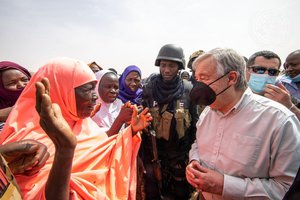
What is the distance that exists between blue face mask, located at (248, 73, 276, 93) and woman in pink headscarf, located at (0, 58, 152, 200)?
1.36 m

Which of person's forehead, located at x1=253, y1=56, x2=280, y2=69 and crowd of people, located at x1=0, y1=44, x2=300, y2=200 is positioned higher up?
person's forehead, located at x1=253, y1=56, x2=280, y2=69

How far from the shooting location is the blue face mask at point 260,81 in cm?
241

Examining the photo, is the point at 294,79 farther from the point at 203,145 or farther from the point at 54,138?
the point at 54,138

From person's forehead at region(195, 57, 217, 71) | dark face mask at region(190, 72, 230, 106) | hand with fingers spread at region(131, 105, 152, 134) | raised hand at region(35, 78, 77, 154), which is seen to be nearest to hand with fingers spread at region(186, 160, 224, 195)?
dark face mask at region(190, 72, 230, 106)

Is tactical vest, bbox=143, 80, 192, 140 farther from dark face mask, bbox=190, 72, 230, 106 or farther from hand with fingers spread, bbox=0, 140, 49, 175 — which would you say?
hand with fingers spread, bbox=0, 140, 49, 175

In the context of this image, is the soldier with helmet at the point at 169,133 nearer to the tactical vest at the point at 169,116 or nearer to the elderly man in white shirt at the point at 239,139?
the tactical vest at the point at 169,116

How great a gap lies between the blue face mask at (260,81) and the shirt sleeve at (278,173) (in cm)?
92

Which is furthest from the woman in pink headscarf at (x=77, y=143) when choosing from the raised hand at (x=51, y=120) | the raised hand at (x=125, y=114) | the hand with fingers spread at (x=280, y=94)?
the hand with fingers spread at (x=280, y=94)

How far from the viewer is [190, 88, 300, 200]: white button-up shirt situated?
155 cm

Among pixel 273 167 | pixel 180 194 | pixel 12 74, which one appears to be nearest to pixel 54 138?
pixel 273 167

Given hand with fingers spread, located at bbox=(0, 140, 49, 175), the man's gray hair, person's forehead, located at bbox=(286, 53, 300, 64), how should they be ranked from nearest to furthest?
hand with fingers spread, located at bbox=(0, 140, 49, 175) < the man's gray hair < person's forehead, located at bbox=(286, 53, 300, 64)

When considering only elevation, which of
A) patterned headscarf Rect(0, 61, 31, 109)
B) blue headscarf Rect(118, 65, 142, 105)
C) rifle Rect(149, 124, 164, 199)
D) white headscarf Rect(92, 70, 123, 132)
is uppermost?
patterned headscarf Rect(0, 61, 31, 109)

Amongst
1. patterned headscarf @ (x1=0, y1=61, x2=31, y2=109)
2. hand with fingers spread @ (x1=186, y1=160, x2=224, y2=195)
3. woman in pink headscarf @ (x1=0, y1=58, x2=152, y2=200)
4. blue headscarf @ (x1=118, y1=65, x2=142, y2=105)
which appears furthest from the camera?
blue headscarf @ (x1=118, y1=65, x2=142, y2=105)

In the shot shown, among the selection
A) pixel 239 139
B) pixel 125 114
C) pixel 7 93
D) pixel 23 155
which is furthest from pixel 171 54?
pixel 23 155
